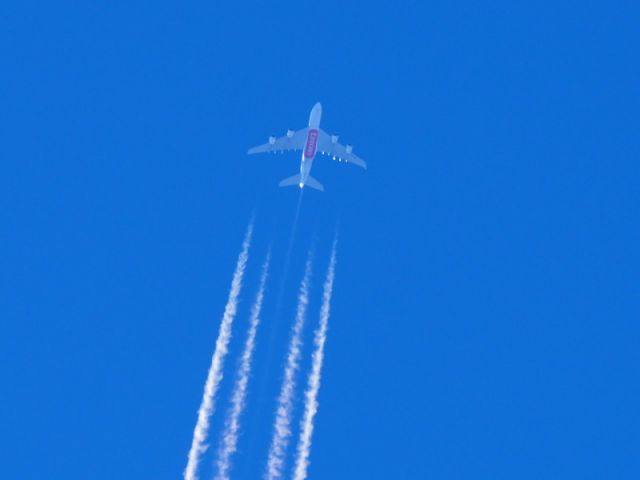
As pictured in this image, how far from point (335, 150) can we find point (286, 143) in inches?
215

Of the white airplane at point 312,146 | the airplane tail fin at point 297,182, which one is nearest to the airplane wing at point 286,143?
the white airplane at point 312,146

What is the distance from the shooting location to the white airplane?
133m

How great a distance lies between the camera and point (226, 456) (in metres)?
109

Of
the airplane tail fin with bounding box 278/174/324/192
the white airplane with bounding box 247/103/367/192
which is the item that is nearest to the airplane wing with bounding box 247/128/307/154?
the white airplane with bounding box 247/103/367/192

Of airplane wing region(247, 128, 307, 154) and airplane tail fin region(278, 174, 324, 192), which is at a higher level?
airplane wing region(247, 128, 307, 154)

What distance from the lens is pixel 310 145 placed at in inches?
5281

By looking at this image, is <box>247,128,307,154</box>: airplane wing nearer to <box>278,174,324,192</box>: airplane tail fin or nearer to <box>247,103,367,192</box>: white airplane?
<box>247,103,367,192</box>: white airplane

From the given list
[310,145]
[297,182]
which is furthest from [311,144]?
[297,182]

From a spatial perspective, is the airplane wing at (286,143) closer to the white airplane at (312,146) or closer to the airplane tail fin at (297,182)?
the white airplane at (312,146)

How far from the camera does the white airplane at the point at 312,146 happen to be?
5241 inches

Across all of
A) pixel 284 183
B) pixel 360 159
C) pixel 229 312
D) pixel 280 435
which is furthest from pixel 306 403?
pixel 360 159

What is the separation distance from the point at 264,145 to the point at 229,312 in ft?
84.9

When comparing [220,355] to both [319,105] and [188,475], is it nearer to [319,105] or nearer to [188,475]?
[188,475]

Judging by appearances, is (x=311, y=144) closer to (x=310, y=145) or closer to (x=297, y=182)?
(x=310, y=145)
